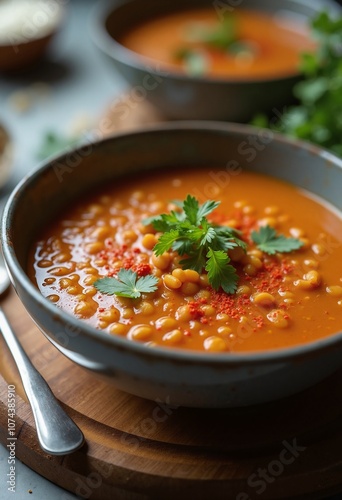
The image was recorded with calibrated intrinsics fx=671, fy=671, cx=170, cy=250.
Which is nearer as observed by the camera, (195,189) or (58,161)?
(58,161)

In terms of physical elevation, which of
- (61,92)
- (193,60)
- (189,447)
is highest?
(193,60)

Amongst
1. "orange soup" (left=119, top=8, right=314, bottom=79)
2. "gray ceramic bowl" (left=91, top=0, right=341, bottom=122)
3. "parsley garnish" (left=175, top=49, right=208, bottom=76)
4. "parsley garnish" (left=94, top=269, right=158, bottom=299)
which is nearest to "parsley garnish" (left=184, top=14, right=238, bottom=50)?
"orange soup" (left=119, top=8, right=314, bottom=79)

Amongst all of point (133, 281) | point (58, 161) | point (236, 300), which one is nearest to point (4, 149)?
point (58, 161)

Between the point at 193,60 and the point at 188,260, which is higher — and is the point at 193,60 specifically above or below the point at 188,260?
below

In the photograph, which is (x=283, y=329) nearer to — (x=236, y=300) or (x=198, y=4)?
(x=236, y=300)

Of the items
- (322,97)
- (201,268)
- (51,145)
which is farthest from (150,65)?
(201,268)

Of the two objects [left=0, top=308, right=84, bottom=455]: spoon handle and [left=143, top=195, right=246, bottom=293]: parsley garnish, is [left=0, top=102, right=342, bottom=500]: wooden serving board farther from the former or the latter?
[left=143, top=195, right=246, bottom=293]: parsley garnish

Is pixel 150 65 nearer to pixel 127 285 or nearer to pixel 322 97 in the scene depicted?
pixel 322 97
